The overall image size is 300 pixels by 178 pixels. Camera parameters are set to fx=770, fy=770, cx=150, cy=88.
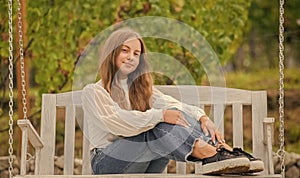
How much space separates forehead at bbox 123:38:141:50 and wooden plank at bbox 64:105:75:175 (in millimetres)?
561

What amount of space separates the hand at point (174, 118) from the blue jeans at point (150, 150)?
19 mm

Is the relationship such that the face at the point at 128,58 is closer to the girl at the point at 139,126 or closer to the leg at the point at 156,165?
the girl at the point at 139,126

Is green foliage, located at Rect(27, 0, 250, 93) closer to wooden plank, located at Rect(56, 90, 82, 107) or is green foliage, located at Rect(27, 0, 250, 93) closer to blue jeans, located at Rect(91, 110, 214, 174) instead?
wooden plank, located at Rect(56, 90, 82, 107)

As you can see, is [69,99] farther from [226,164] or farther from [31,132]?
[226,164]

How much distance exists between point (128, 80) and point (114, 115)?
0.29m

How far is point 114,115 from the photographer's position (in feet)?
11.7

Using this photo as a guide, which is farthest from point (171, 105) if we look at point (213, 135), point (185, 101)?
point (185, 101)

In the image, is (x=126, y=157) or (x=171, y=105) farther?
(x=171, y=105)

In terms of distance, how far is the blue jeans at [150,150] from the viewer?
3.41m

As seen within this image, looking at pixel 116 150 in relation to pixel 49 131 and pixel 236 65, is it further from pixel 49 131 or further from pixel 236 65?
pixel 236 65

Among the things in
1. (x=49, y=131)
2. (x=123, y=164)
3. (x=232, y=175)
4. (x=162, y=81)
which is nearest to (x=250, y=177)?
(x=232, y=175)

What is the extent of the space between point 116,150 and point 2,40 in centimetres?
172

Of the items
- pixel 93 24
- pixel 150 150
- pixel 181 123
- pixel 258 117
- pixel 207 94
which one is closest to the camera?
pixel 181 123

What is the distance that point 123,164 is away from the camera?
11.7ft
